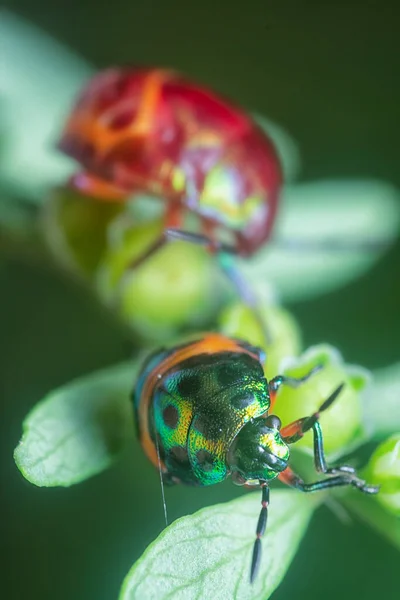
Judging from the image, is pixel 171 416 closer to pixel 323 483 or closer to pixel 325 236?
pixel 323 483

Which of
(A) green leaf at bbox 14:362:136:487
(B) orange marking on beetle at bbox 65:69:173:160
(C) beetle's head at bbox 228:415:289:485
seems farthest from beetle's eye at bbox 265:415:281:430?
(B) orange marking on beetle at bbox 65:69:173:160

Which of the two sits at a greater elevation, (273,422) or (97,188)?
(97,188)

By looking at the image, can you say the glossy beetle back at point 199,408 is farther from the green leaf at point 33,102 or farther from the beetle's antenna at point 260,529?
the green leaf at point 33,102

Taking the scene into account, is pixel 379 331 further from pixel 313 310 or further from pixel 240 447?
pixel 240 447

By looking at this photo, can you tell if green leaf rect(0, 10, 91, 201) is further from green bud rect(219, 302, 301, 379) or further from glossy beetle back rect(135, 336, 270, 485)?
glossy beetle back rect(135, 336, 270, 485)

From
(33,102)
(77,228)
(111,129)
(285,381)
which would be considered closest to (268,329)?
(285,381)

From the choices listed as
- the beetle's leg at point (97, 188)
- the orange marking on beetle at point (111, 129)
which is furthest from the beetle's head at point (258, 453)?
the orange marking on beetle at point (111, 129)
